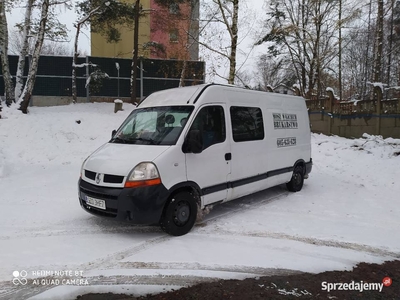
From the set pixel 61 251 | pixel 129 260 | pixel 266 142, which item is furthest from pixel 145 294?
pixel 266 142

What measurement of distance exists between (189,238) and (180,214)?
384 mm

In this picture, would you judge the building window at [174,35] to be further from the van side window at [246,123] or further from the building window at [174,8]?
the van side window at [246,123]

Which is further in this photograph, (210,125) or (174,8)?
(174,8)

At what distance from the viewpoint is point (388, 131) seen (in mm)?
11750

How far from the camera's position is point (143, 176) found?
13.8ft

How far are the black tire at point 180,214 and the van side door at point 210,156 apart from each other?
27cm

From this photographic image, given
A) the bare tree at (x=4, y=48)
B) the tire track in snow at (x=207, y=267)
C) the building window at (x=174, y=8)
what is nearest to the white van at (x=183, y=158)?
the tire track in snow at (x=207, y=267)

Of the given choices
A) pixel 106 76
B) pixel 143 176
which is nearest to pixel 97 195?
pixel 143 176

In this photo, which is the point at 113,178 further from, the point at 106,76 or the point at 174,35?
the point at 174,35

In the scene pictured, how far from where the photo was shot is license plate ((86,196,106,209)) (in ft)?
14.3

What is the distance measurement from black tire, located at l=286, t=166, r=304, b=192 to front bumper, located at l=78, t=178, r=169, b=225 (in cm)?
410

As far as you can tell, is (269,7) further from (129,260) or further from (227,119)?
(129,260)

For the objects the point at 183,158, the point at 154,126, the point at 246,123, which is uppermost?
the point at 246,123

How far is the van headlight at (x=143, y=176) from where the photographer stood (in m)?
4.18
